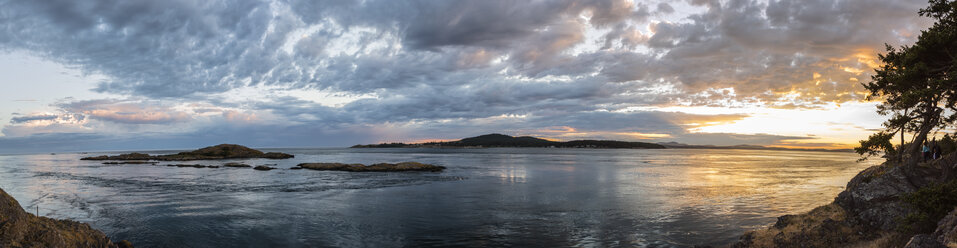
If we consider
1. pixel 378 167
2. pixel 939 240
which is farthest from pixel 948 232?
pixel 378 167

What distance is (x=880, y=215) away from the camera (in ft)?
43.8

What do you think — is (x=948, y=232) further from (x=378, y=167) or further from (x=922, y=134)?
(x=378, y=167)

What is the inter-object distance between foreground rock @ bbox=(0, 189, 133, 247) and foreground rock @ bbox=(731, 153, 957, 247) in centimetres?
1989

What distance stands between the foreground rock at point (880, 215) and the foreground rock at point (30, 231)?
19885 millimetres

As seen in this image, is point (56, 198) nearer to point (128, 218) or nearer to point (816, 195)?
point (128, 218)

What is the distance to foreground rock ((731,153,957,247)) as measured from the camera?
1158cm

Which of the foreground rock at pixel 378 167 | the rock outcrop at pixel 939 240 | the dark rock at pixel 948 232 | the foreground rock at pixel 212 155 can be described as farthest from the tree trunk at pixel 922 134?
the foreground rock at pixel 212 155

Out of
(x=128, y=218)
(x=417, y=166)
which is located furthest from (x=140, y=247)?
(x=417, y=166)

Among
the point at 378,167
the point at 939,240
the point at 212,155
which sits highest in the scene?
the point at 212,155

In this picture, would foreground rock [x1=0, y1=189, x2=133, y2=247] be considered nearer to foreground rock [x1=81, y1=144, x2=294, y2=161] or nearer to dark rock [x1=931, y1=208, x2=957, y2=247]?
dark rock [x1=931, y1=208, x2=957, y2=247]

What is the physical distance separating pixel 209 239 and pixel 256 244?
7.61ft

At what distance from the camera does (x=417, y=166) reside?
60250 mm

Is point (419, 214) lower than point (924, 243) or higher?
lower

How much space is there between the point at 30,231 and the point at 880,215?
24160 millimetres
